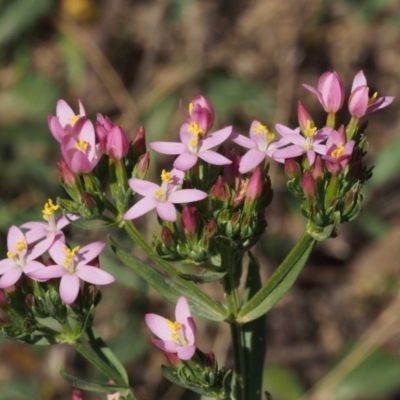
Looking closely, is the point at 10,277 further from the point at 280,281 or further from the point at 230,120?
the point at 230,120

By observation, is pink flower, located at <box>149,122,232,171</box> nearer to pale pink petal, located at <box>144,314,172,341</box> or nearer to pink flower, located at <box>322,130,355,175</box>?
pink flower, located at <box>322,130,355,175</box>

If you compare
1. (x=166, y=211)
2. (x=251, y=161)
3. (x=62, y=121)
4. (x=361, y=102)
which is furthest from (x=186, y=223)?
(x=361, y=102)

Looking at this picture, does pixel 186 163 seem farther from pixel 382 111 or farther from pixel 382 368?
pixel 382 111

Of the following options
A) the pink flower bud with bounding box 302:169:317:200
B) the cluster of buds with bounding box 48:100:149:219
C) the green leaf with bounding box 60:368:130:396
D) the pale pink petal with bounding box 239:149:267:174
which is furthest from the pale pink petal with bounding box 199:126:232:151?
the green leaf with bounding box 60:368:130:396

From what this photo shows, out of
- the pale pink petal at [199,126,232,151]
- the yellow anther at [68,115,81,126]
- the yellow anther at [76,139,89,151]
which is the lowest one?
the pale pink petal at [199,126,232,151]

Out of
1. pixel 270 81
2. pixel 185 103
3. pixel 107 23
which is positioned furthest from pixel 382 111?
pixel 107 23

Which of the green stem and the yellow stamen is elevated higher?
the yellow stamen
